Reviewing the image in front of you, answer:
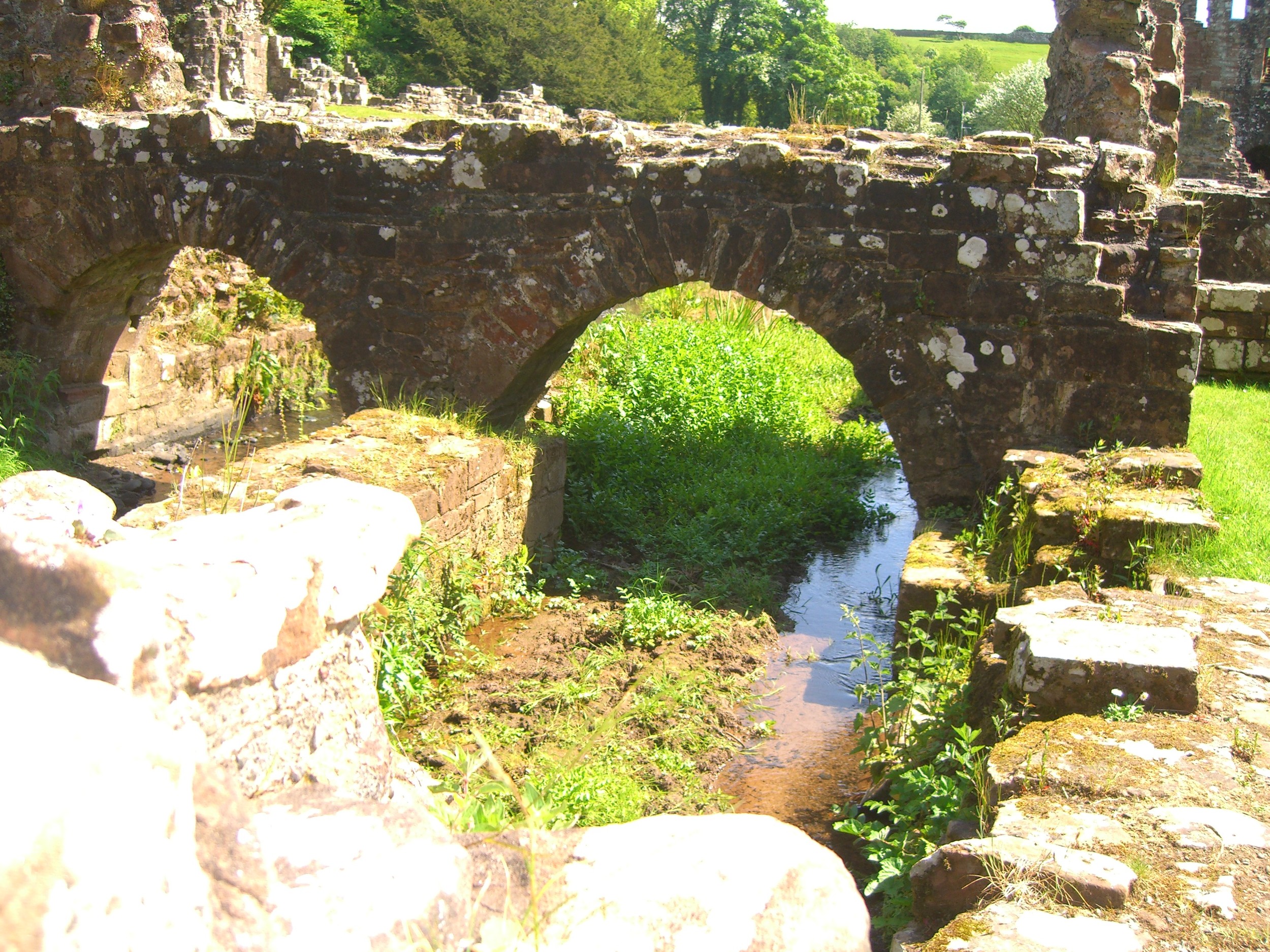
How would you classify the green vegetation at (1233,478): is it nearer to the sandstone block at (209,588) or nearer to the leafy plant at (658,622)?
the leafy plant at (658,622)

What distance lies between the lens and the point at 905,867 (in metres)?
3.06

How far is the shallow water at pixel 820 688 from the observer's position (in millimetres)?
4422

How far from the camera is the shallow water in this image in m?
4.42

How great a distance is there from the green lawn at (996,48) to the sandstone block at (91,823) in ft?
264

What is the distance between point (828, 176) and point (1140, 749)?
4070 millimetres

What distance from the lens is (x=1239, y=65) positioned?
761 inches

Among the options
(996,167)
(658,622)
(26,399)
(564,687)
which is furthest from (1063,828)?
(26,399)

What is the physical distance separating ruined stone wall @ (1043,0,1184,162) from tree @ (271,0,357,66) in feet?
105

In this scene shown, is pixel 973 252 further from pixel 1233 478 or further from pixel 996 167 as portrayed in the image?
pixel 1233 478

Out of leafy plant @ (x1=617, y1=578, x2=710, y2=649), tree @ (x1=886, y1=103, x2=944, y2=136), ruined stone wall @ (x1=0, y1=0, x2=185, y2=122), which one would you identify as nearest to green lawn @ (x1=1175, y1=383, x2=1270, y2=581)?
leafy plant @ (x1=617, y1=578, x2=710, y2=649)

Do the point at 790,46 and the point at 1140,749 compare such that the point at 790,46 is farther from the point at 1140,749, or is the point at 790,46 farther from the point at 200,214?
the point at 1140,749

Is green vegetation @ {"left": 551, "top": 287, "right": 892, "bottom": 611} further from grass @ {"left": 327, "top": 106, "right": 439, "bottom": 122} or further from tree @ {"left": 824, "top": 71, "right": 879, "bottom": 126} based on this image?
tree @ {"left": 824, "top": 71, "right": 879, "bottom": 126}

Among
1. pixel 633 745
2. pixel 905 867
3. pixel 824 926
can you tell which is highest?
pixel 824 926

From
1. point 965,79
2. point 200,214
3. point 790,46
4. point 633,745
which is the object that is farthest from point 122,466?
point 965,79
